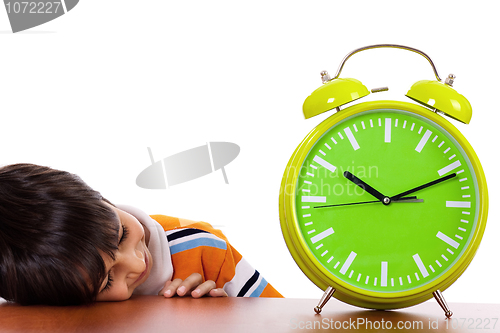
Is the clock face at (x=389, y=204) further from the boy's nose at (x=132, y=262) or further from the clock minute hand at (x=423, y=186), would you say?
the boy's nose at (x=132, y=262)

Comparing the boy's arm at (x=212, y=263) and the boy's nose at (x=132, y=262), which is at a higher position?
the boy's nose at (x=132, y=262)

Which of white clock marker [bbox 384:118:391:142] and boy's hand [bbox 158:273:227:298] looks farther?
boy's hand [bbox 158:273:227:298]

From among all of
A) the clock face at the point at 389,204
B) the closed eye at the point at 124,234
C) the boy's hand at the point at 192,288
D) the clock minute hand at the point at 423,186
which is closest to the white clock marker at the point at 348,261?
the clock face at the point at 389,204

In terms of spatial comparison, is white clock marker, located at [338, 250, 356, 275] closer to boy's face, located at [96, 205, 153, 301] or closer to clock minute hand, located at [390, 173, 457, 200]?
clock minute hand, located at [390, 173, 457, 200]

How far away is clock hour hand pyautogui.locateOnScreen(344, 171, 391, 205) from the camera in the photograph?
2.20 feet

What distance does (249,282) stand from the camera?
A: 1088 mm

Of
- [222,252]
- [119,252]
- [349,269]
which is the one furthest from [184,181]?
[349,269]

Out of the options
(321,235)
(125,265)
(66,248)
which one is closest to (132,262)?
(125,265)

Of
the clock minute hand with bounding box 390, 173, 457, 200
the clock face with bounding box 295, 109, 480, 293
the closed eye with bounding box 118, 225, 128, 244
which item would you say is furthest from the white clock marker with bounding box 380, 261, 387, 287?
the closed eye with bounding box 118, 225, 128, 244

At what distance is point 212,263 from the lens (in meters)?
1.06

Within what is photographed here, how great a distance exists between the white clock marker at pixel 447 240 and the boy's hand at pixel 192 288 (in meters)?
0.47

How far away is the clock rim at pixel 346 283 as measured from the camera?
0.65 m

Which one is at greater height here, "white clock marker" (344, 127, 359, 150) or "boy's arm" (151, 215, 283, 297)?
"white clock marker" (344, 127, 359, 150)

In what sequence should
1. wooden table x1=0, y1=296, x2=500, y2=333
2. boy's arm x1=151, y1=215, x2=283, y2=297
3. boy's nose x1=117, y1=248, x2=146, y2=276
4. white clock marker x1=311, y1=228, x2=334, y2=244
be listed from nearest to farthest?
wooden table x1=0, y1=296, x2=500, y2=333 → white clock marker x1=311, y1=228, x2=334, y2=244 → boy's nose x1=117, y1=248, x2=146, y2=276 → boy's arm x1=151, y1=215, x2=283, y2=297
